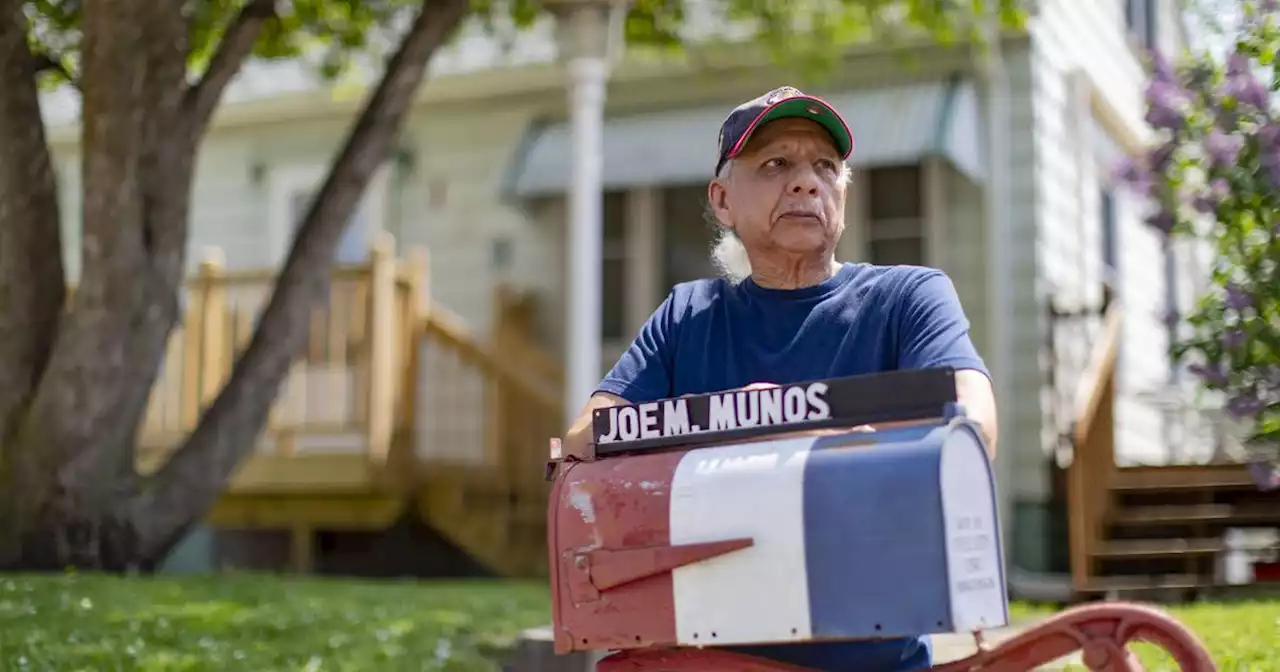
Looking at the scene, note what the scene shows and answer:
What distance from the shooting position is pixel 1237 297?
4.66m

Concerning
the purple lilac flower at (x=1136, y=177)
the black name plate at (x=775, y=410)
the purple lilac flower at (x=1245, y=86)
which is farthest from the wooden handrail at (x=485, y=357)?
the black name plate at (x=775, y=410)

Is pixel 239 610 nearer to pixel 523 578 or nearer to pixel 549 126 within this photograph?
pixel 523 578

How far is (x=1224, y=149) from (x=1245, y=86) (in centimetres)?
31

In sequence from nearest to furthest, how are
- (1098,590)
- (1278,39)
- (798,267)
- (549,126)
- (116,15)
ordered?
(798,267) → (1278,39) → (116,15) → (1098,590) → (549,126)

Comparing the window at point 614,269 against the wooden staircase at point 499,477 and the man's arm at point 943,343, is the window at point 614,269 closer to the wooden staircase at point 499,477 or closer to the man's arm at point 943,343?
the wooden staircase at point 499,477

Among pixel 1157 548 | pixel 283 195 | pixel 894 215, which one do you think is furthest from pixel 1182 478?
pixel 283 195

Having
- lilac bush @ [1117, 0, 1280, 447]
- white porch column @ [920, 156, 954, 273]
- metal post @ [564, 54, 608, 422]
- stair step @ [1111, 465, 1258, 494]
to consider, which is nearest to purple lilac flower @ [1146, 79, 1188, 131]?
lilac bush @ [1117, 0, 1280, 447]

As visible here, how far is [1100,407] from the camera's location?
823 centimetres

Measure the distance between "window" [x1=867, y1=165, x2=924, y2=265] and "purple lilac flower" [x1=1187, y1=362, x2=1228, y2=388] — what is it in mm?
5286

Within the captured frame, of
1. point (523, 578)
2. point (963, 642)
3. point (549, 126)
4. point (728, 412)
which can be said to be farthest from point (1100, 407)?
point (728, 412)

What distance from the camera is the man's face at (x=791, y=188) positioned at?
2133 mm

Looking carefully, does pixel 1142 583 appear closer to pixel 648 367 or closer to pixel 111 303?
pixel 111 303

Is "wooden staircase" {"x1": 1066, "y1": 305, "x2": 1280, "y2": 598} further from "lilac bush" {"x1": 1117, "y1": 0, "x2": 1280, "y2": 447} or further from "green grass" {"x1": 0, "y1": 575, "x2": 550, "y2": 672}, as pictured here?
"green grass" {"x1": 0, "y1": 575, "x2": 550, "y2": 672}

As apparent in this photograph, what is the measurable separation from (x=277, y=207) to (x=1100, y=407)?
25.2 ft
